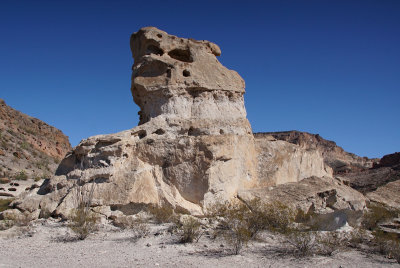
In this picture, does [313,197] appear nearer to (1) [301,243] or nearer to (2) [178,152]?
(1) [301,243]

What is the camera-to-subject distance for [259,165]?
11.6 metres

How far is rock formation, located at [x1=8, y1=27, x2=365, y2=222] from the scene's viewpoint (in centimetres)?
977

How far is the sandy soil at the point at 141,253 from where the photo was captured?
6148 millimetres

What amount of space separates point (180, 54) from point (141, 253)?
8.59 meters

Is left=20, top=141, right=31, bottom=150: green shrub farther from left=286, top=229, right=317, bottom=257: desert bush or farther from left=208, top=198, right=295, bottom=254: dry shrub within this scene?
left=286, top=229, right=317, bottom=257: desert bush

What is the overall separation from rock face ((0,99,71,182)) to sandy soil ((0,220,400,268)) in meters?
16.5

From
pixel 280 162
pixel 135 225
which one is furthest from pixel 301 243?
pixel 280 162

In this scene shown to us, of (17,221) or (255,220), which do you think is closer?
(255,220)

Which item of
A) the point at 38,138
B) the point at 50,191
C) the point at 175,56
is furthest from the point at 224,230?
the point at 38,138

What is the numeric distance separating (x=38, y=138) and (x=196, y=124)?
33.2 metres

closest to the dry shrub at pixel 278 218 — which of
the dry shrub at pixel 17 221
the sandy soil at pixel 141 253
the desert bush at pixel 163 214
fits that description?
the sandy soil at pixel 141 253

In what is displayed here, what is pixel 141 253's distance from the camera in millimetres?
6691

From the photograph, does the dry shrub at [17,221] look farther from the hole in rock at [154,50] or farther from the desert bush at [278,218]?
the hole in rock at [154,50]

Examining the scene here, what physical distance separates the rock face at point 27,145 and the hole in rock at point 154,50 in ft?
46.6
